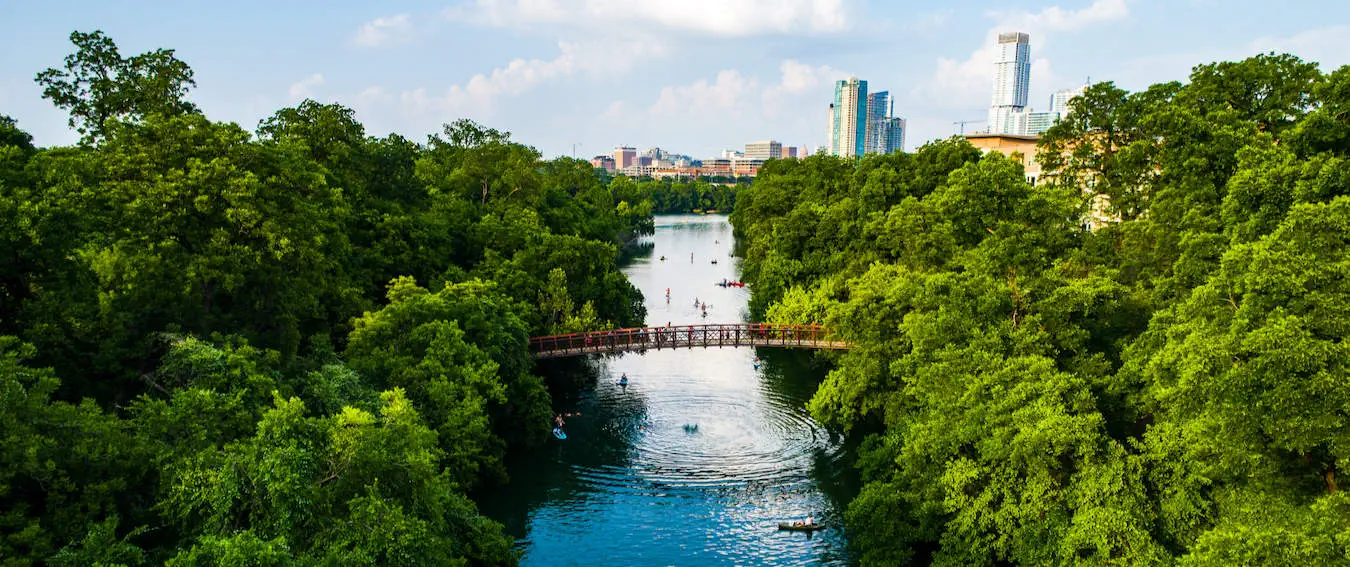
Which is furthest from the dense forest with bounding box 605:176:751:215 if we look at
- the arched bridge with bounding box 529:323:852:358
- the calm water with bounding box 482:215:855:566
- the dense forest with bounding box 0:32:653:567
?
the dense forest with bounding box 0:32:653:567

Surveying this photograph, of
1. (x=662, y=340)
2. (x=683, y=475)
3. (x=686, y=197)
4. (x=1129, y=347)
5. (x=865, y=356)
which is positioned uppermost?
(x=686, y=197)

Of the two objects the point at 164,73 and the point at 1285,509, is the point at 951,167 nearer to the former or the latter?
the point at 1285,509

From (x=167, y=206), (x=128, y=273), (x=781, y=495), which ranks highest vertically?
(x=167, y=206)

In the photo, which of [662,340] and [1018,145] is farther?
[1018,145]

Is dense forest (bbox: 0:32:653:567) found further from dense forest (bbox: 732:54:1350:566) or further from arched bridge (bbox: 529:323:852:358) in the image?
dense forest (bbox: 732:54:1350:566)

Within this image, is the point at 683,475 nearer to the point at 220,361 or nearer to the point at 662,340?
the point at 662,340

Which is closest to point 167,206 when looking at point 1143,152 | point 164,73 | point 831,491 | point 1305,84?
point 164,73

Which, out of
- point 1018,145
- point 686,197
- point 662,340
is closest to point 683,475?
point 662,340
